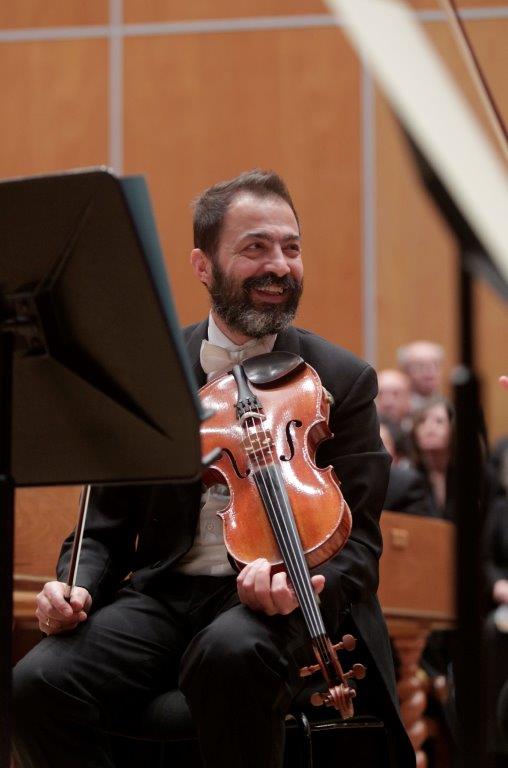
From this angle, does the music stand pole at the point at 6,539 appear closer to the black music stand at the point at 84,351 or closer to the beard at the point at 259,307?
the black music stand at the point at 84,351

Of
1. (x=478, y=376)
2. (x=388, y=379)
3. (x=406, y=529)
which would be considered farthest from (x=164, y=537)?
(x=388, y=379)

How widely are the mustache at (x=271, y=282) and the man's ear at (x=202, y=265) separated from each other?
0.13 metres

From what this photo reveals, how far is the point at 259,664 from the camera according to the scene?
1934mm

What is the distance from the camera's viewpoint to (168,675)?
2178 mm

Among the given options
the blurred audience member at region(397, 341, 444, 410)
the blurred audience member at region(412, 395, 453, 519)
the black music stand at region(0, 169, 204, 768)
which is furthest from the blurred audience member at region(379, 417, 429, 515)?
the black music stand at region(0, 169, 204, 768)

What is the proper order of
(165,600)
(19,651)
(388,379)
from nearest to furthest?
(165,600) → (19,651) → (388,379)

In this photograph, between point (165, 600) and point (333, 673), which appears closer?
point (333, 673)

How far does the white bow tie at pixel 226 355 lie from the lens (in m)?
2.38

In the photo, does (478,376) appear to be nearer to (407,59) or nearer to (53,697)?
(407,59)

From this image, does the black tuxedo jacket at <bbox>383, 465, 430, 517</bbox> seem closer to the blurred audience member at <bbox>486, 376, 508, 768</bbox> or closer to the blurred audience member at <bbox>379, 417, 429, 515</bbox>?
the blurred audience member at <bbox>379, 417, 429, 515</bbox>

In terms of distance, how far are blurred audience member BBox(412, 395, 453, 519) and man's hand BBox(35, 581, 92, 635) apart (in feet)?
8.60

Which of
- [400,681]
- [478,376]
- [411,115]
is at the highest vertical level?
[411,115]

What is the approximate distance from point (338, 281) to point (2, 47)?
2.34 m

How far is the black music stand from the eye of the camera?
1.67m
